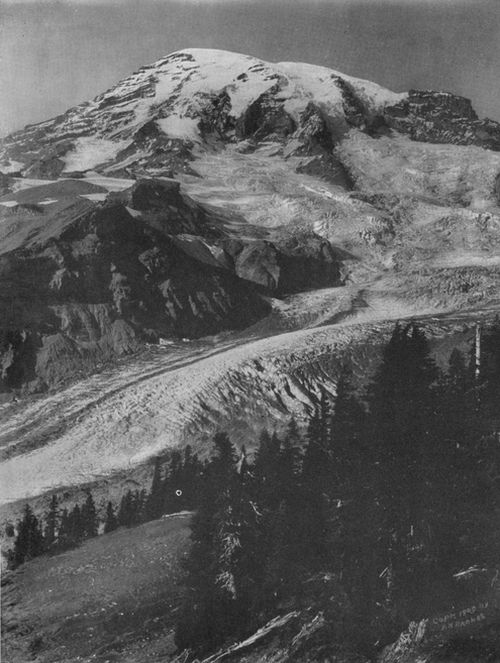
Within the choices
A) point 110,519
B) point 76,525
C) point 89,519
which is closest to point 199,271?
point 110,519

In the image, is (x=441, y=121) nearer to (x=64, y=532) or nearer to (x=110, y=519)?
(x=110, y=519)

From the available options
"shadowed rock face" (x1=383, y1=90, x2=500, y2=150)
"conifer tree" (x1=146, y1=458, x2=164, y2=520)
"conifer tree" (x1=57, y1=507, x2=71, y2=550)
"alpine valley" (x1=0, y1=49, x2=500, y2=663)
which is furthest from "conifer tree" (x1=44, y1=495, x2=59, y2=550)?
"shadowed rock face" (x1=383, y1=90, x2=500, y2=150)

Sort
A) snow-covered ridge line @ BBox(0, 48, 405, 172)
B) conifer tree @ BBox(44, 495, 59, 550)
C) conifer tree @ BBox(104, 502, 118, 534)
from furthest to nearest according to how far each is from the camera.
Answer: snow-covered ridge line @ BBox(0, 48, 405, 172) → conifer tree @ BBox(104, 502, 118, 534) → conifer tree @ BBox(44, 495, 59, 550)

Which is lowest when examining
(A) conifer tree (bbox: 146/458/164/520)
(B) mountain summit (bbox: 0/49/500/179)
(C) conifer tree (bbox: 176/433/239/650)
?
(C) conifer tree (bbox: 176/433/239/650)

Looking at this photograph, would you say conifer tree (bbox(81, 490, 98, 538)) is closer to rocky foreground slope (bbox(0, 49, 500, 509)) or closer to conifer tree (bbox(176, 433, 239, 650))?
rocky foreground slope (bbox(0, 49, 500, 509))

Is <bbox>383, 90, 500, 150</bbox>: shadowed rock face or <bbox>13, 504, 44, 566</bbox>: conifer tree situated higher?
<bbox>383, 90, 500, 150</bbox>: shadowed rock face

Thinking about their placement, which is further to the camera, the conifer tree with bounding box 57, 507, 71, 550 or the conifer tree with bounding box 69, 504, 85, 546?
the conifer tree with bounding box 69, 504, 85, 546

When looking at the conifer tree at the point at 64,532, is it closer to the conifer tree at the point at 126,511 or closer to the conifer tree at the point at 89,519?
the conifer tree at the point at 89,519

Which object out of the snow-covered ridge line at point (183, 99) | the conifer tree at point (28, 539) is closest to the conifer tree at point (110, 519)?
the conifer tree at point (28, 539)

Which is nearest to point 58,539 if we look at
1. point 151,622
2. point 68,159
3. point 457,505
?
point 151,622
